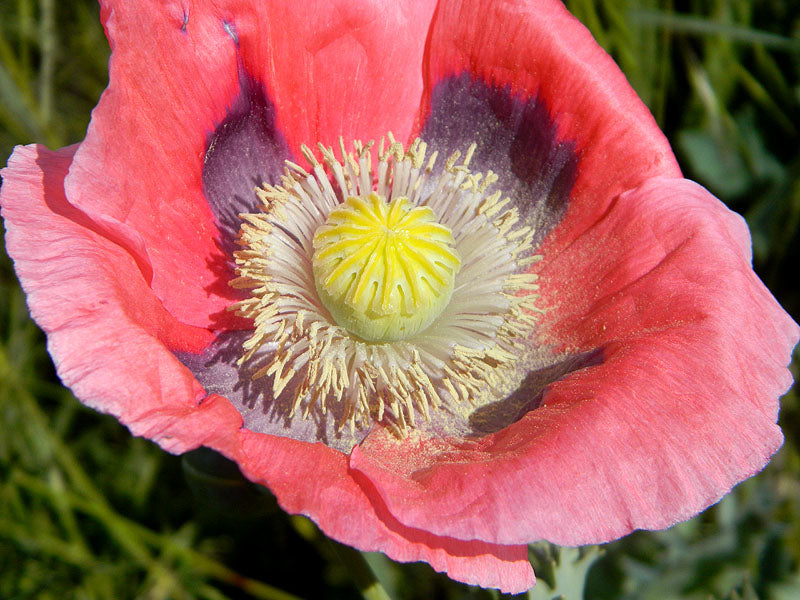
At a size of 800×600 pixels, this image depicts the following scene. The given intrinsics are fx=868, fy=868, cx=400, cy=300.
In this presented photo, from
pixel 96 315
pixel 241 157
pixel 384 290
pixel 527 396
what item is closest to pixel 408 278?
pixel 384 290

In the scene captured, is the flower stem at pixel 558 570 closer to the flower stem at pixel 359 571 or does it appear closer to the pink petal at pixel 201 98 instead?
the flower stem at pixel 359 571

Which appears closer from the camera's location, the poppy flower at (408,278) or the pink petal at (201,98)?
the poppy flower at (408,278)

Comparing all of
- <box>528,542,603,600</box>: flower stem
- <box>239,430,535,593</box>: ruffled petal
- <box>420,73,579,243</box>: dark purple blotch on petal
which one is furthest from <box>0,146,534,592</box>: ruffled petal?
<box>420,73,579,243</box>: dark purple blotch on petal

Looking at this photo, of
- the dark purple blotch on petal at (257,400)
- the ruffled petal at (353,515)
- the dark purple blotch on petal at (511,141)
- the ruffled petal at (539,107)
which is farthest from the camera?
the dark purple blotch on petal at (511,141)

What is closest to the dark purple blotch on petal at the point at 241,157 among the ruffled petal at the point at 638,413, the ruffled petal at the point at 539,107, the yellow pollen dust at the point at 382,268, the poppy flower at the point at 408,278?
the poppy flower at the point at 408,278

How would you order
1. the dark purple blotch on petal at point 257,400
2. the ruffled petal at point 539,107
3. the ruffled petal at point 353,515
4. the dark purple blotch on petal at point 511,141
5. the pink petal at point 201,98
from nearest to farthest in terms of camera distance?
the ruffled petal at point 353,515 → the pink petal at point 201,98 → the dark purple blotch on petal at point 257,400 → the ruffled petal at point 539,107 → the dark purple blotch on petal at point 511,141

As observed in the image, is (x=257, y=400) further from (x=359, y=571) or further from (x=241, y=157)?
(x=241, y=157)

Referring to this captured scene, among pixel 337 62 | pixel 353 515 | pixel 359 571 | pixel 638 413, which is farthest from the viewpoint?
pixel 337 62

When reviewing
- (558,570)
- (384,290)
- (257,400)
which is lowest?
(558,570)
